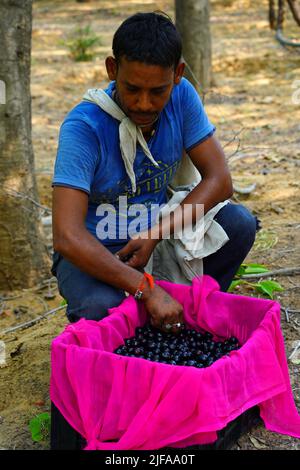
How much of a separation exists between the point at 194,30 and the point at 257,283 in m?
5.02

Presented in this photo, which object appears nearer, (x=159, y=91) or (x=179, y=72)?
(x=159, y=91)

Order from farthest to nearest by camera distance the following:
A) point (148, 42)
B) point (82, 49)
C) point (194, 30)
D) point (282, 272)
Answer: point (82, 49)
point (194, 30)
point (282, 272)
point (148, 42)

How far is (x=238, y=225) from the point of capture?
2955 millimetres

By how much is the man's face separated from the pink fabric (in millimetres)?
822

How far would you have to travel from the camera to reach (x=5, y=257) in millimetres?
4320

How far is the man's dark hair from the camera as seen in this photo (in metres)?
2.43

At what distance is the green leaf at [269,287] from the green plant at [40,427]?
1334mm

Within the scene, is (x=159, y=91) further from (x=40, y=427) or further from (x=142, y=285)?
(x=40, y=427)

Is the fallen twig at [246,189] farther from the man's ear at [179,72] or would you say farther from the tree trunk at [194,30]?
the man's ear at [179,72]

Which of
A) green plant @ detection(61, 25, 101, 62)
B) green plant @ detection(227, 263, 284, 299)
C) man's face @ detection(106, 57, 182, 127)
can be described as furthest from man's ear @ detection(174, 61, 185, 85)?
green plant @ detection(61, 25, 101, 62)

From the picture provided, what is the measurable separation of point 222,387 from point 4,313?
7.77ft

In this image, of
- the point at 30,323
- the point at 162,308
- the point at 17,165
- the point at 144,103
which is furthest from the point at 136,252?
the point at 17,165
